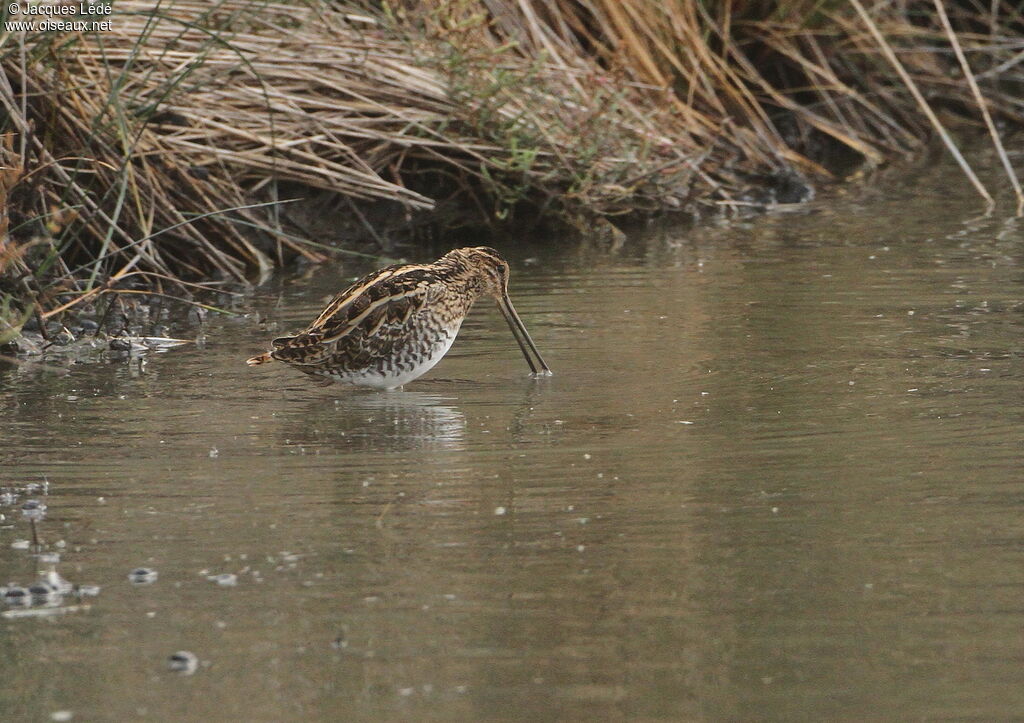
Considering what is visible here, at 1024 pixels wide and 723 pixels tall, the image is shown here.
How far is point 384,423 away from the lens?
20.1 ft

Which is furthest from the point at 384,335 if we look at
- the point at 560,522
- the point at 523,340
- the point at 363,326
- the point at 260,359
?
the point at 560,522

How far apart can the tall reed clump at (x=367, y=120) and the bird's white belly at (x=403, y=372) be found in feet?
4.23

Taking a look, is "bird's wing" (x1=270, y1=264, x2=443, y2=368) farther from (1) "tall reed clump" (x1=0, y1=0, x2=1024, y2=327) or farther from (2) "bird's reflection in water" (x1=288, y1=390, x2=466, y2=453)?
(1) "tall reed clump" (x1=0, y1=0, x2=1024, y2=327)

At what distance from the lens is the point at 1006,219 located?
9.91 metres

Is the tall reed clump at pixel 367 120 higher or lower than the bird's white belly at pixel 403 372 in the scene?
higher

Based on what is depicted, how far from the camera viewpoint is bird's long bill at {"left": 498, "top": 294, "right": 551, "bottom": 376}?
22.1 ft

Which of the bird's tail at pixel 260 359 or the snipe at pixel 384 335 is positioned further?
the bird's tail at pixel 260 359

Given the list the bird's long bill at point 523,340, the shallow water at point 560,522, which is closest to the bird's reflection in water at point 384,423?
the shallow water at point 560,522

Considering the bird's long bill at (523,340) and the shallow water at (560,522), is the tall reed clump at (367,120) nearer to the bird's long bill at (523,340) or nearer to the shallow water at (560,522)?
the shallow water at (560,522)

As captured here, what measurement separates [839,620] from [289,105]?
6611mm


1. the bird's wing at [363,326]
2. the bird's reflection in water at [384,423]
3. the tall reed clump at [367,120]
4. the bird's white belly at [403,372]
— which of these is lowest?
the bird's reflection in water at [384,423]

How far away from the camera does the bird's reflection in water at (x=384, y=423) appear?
5699 mm

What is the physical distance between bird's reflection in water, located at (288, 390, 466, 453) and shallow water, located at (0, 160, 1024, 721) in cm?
2

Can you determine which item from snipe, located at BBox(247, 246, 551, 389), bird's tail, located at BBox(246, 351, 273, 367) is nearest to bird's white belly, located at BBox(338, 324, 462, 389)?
snipe, located at BBox(247, 246, 551, 389)
